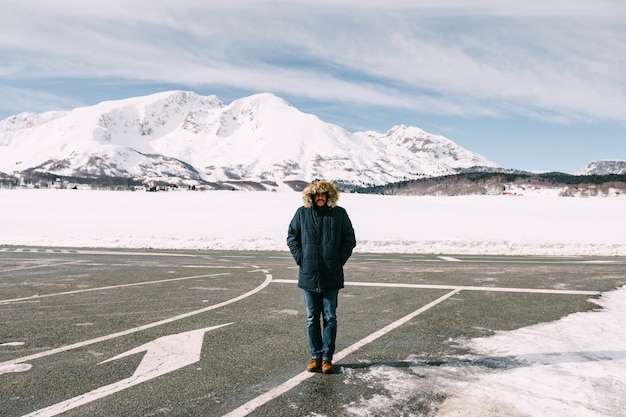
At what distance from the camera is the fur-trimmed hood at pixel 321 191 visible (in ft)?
20.1

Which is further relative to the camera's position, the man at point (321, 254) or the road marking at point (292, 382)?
the man at point (321, 254)

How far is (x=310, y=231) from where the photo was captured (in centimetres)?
626

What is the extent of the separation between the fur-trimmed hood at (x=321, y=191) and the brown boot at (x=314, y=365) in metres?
1.86

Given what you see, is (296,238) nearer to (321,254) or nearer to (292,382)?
(321,254)

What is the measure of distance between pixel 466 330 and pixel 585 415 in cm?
350

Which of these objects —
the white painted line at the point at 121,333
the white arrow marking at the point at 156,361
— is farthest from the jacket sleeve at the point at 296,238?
the white painted line at the point at 121,333

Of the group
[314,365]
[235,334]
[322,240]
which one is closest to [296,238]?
[322,240]

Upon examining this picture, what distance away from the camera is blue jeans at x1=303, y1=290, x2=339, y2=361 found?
6152 mm

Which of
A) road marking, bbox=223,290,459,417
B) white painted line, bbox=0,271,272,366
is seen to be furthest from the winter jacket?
white painted line, bbox=0,271,272,366

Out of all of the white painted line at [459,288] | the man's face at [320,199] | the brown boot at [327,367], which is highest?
the man's face at [320,199]

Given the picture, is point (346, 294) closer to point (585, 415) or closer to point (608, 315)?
point (608, 315)

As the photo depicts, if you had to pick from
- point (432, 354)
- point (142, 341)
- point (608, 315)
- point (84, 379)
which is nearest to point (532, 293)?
point (608, 315)

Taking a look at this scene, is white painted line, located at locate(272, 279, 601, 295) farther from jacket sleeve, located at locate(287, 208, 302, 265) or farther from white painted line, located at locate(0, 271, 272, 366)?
jacket sleeve, located at locate(287, 208, 302, 265)

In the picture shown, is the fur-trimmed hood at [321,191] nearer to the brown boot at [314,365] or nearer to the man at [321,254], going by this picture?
the man at [321,254]
